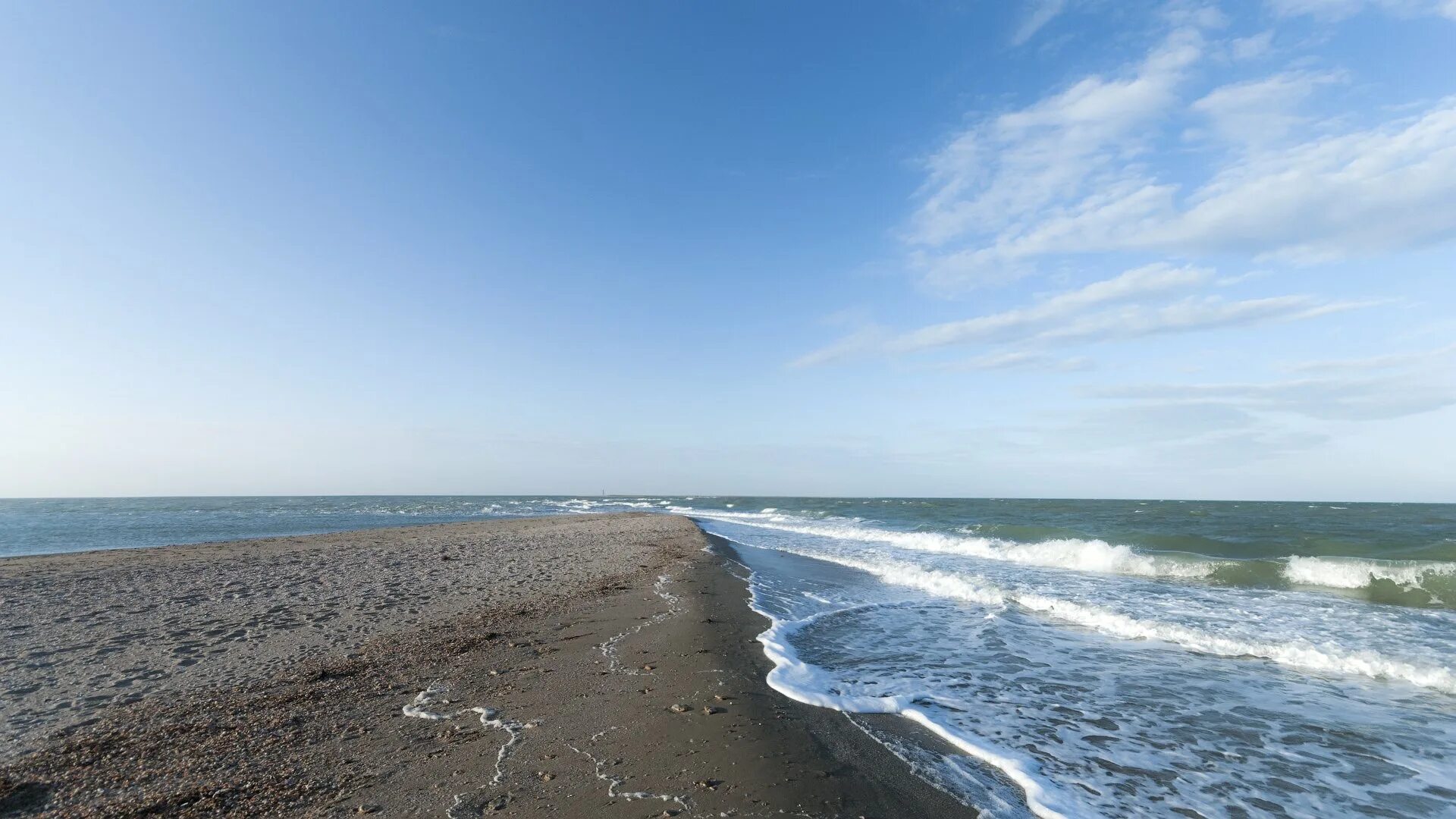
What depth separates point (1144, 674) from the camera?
8641 mm

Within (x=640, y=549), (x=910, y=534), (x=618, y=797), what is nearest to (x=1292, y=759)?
(x=618, y=797)

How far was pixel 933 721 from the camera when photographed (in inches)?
253

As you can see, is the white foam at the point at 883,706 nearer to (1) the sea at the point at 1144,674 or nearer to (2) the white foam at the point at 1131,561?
(1) the sea at the point at 1144,674

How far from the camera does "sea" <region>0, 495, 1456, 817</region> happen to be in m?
5.36

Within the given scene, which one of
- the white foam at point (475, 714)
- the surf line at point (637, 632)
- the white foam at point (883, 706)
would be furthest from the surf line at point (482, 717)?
the white foam at point (883, 706)

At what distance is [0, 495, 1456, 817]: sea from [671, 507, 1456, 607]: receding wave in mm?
90

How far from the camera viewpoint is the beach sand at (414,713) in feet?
14.4

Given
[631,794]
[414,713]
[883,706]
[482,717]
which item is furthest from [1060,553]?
[414,713]

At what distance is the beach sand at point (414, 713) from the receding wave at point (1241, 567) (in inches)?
608

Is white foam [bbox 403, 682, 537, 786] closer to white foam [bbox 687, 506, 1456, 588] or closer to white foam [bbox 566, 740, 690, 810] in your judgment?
white foam [bbox 566, 740, 690, 810]

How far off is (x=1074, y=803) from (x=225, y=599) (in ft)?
47.7

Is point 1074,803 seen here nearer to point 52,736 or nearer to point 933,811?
point 933,811

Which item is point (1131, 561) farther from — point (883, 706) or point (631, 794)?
A: point (631, 794)

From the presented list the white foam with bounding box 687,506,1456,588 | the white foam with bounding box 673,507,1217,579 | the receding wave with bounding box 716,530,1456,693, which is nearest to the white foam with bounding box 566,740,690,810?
the receding wave with bounding box 716,530,1456,693
